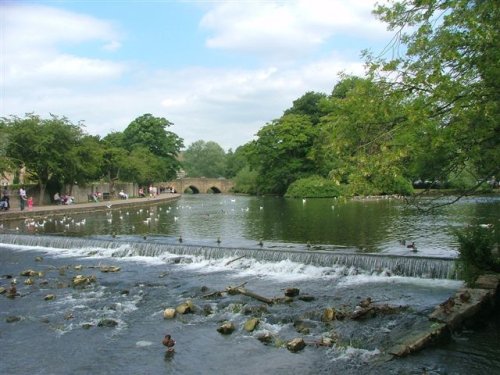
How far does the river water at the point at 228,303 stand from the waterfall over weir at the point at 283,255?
0.04 m

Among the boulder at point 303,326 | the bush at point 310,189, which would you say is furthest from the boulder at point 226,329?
the bush at point 310,189

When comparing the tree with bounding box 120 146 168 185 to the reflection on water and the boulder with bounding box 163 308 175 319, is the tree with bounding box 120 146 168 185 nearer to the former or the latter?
the reflection on water

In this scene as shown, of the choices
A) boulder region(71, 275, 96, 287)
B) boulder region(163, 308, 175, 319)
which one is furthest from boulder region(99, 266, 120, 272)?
boulder region(163, 308, 175, 319)

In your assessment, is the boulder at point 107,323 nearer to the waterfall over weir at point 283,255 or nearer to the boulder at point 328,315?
the boulder at point 328,315

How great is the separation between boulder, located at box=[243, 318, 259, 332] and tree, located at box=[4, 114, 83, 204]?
30.3 metres

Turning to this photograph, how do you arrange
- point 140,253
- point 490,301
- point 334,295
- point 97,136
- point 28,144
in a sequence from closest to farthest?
point 490,301 < point 334,295 < point 140,253 < point 28,144 < point 97,136

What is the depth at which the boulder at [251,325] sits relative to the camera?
10.4 m

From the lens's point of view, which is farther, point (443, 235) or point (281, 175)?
point (281, 175)

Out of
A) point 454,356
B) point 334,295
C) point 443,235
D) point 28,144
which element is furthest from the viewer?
point 28,144

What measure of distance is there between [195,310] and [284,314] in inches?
87.5

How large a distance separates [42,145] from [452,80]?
3513 centimetres

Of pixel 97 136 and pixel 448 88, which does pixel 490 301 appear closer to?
pixel 448 88

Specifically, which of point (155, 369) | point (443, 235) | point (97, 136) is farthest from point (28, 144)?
point (155, 369)

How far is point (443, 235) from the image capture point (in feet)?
72.9
